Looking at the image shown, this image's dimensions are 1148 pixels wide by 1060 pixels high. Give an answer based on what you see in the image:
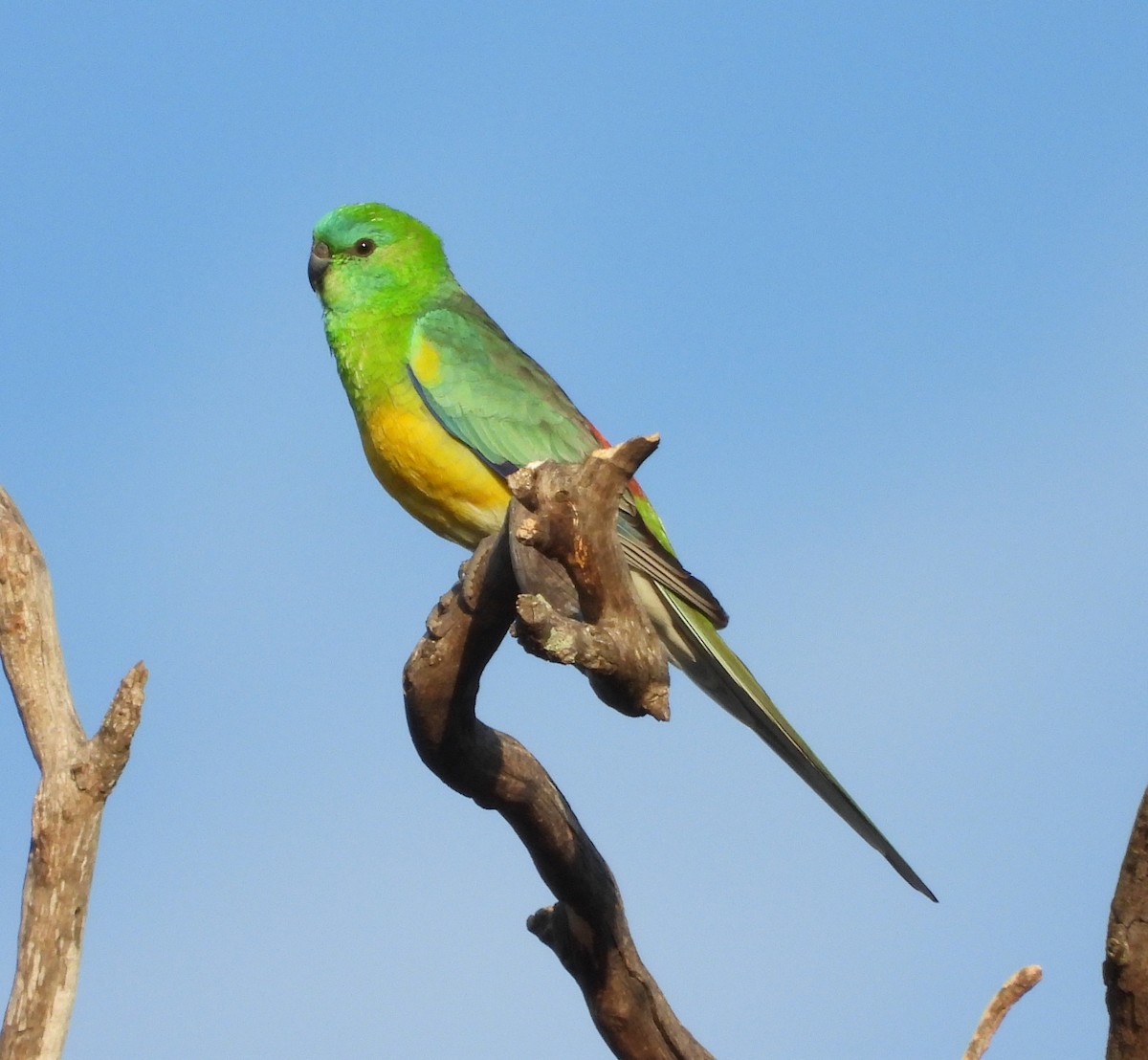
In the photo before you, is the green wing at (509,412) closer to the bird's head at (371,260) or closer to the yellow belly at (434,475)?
the yellow belly at (434,475)

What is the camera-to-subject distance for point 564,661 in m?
3.72

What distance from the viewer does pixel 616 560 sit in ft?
Answer: 12.9

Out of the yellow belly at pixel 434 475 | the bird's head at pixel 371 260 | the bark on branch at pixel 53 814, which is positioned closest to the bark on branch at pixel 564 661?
the bark on branch at pixel 53 814

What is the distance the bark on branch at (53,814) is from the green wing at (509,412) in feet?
6.77

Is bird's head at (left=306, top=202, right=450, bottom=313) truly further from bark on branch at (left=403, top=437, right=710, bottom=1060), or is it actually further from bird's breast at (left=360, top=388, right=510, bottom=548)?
bark on branch at (left=403, top=437, right=710, bottom=1060)

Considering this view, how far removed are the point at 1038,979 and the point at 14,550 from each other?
3.78 metres

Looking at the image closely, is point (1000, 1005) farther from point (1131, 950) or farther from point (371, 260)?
point (371, 260)

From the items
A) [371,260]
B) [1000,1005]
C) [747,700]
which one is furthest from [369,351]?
[1000,1005]

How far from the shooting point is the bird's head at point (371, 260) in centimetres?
701

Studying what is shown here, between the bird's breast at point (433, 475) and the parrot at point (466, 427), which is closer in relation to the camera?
the parrot at point (466, 427)

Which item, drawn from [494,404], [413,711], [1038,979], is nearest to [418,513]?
[494,404]

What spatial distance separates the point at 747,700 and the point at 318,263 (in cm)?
318

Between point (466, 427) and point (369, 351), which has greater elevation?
point (369, 351)

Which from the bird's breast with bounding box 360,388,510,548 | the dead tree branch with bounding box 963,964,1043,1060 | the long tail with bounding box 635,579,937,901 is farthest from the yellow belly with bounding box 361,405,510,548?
the dead tree branch with bounding box 963,964,1043,1060
